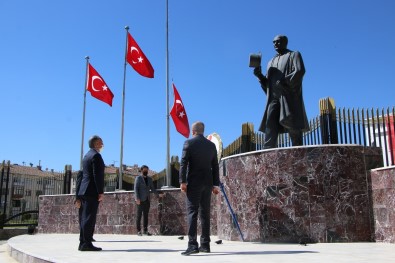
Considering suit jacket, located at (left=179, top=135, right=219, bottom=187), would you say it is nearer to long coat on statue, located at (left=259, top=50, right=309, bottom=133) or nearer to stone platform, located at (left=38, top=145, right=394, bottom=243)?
stone platform, located at (left=38, top=145, right=394, bottom=243)

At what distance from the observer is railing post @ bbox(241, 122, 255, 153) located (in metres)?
12.3

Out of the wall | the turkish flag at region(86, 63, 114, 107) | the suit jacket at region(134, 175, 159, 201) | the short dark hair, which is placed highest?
the turkish flag at region(86, 63, 114, 107)

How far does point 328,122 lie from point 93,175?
6360 millimetres

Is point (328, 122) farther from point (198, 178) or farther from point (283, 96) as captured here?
point (198, 178)

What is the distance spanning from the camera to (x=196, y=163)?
5883 mm

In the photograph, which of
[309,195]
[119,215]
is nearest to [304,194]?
[309,195]

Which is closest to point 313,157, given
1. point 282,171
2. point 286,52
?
point 282,171

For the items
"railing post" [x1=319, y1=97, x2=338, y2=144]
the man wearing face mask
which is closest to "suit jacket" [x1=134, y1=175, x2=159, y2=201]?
the man wearing face mask

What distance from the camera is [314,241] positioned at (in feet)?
23.5

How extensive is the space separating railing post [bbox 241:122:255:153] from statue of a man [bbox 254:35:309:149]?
146 inches

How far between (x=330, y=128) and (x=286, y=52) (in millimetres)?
2782

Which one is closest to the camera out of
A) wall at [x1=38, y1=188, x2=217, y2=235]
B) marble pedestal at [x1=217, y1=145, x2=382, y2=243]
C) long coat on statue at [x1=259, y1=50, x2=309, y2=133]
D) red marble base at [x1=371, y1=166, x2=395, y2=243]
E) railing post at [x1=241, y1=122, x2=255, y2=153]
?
red marble base at [x1=371, y1=166, x2=395, y2=243]

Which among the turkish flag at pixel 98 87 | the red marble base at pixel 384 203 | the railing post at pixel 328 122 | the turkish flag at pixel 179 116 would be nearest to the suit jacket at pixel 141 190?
the railing post at pixel 328 122

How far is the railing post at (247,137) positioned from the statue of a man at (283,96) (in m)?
3.71
